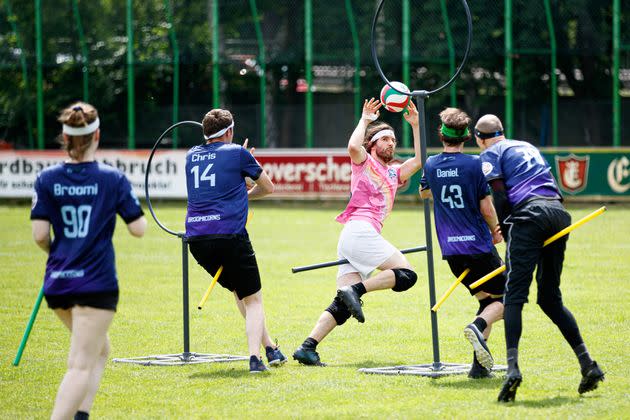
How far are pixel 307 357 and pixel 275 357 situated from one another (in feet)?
0.88

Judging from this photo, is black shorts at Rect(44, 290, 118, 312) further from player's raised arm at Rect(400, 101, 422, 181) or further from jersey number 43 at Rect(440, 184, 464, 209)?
player's raised arm at Rect(400, 101, 422, 181)

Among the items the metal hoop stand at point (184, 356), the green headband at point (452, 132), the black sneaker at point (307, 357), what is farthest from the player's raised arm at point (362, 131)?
the black sneaker at point (307, 357)

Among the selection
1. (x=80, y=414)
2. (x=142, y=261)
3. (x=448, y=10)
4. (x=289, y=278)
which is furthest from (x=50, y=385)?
(x=448, y=10)

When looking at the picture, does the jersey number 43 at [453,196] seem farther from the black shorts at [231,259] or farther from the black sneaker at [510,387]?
the black shorts at [231,259]

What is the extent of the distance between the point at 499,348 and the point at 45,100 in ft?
80.2

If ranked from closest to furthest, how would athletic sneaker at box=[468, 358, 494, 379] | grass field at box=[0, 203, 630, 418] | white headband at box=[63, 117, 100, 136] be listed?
white headband at box=[63, 117, 100, 136] → grass field at box=[0, 203, 630, 418] → athletic sneaker at box=[468, 358, 494, 379]

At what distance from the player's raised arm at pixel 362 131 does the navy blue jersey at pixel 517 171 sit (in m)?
1.15

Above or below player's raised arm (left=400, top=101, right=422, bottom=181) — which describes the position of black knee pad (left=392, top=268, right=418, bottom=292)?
below

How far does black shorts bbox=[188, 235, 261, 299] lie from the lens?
8305 millimetres

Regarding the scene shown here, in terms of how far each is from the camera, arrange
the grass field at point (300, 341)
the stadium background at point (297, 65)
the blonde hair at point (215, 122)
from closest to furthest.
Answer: the grass field at point (300, 341) → the blonde hair at point (215, 122) → the stadium background at point (297, 65)

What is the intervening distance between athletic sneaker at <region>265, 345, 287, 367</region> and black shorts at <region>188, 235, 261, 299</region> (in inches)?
21.5

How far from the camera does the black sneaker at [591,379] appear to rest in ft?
23.6

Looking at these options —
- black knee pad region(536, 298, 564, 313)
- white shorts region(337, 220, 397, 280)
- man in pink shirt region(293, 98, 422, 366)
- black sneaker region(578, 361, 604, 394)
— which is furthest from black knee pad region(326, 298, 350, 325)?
black sneaker region(578, 361, 604, 394)

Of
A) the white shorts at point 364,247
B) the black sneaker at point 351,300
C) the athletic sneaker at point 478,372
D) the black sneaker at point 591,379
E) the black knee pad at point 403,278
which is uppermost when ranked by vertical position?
the white shorts at point 364,247
